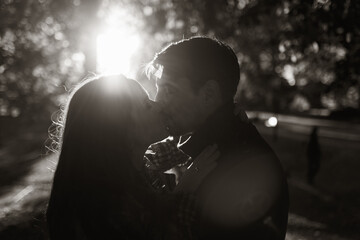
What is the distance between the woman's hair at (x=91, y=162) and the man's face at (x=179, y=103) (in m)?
0.53

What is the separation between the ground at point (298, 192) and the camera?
→ 7737mm

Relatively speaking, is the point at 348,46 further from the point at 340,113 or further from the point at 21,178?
the point at 340,113

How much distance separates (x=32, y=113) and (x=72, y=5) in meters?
14.1

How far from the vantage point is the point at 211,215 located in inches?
98.9

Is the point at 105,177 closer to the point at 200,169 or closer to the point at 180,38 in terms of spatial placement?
the point at 200,169

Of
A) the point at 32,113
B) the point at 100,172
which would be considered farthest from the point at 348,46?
the point at 32,113

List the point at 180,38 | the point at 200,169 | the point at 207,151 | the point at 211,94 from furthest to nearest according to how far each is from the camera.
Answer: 1. the point at 180,38
2. the point at 211,94
3. the point at 207,151
4. the point at 200,169

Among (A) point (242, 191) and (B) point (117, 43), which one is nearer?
(A) point (242, 191)

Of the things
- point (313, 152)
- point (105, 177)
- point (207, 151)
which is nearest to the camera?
point (105, 177)

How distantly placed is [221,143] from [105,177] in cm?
84

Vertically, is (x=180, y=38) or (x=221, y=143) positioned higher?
(x=221, y=143)

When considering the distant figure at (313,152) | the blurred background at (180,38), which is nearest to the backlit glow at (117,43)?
the blurred background at (180,38)

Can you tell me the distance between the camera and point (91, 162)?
2340 mm

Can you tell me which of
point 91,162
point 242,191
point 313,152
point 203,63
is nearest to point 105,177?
point 91,162
